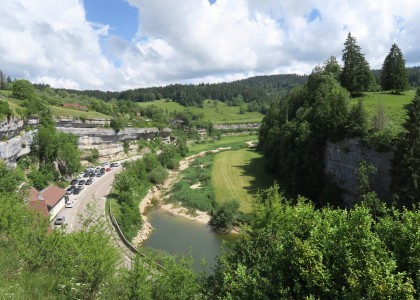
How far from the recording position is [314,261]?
1264cm

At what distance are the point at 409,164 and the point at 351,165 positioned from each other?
8.33m

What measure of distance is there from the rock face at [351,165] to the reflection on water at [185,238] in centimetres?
1558

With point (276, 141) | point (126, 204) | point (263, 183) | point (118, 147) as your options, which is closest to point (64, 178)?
point (126, 204)

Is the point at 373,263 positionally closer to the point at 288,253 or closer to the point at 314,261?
the point at 314,261


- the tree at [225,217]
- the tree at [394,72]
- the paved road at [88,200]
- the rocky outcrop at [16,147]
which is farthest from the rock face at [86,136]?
the tree at [394,72]

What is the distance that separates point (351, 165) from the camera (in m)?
40.2

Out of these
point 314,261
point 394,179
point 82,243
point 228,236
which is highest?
point 314,261

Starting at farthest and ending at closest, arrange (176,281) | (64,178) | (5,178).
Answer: (64,178), (5,178), (176,281)

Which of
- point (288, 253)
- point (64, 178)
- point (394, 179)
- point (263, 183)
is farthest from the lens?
point (263, 183)

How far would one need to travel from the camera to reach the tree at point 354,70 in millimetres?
58872

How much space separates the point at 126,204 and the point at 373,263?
37038 mm

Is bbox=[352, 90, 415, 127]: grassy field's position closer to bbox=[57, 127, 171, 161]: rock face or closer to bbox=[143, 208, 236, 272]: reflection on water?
bbox=[143, 208, 236, 272]: reflection on water

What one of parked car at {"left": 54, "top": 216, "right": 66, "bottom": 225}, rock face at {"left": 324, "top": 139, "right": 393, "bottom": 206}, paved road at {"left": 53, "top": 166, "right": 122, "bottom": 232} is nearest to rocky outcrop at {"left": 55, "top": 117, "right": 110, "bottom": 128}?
paved road at {"left": 53, "top": 166, "right": 122, "bottom": 232}

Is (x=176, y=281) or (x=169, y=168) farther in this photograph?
(x=169, y=168)
